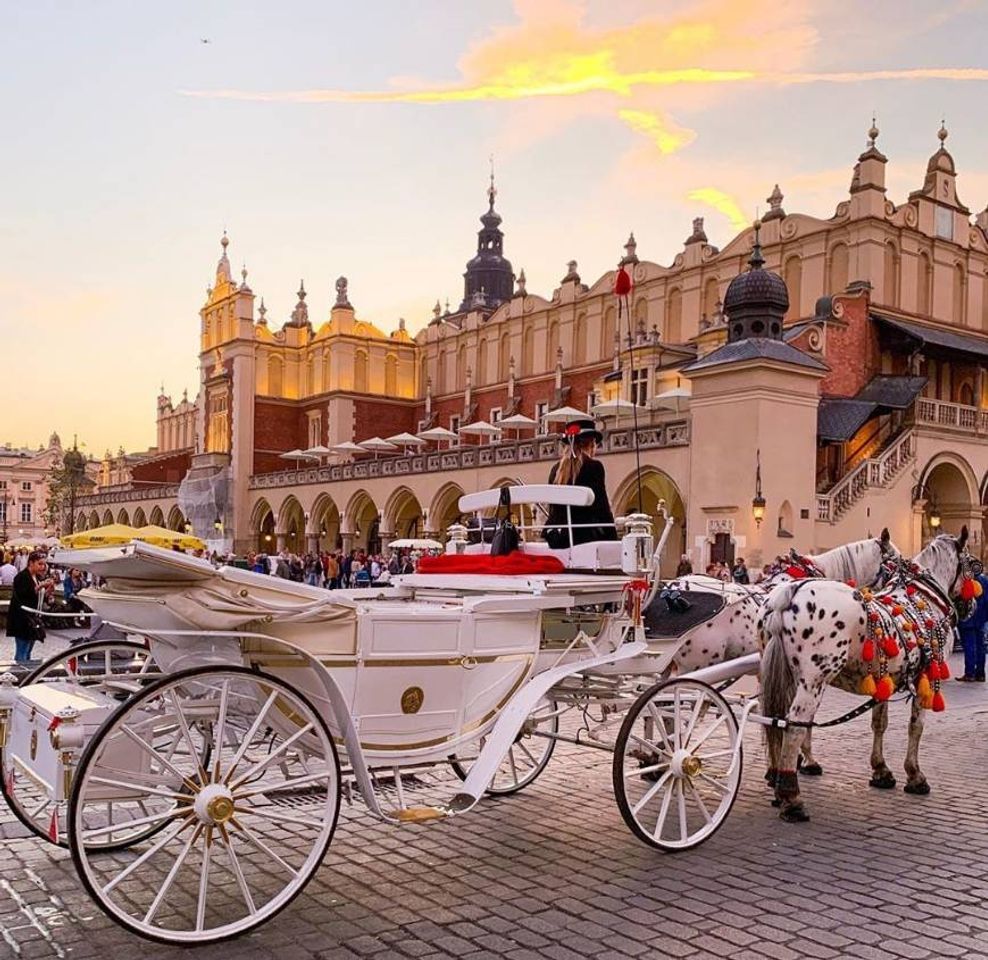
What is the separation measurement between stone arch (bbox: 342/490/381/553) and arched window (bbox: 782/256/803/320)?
16.3 metres

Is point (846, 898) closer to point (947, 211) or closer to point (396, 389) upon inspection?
point (947, 211)

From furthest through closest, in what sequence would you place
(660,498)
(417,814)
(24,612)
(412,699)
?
(660,498)
(24,612)
(412,699)
(417,814)

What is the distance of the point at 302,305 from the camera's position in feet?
179

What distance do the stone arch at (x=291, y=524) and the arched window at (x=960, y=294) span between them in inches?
1009

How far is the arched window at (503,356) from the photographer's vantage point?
143 feet

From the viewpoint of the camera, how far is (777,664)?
6.61 metres

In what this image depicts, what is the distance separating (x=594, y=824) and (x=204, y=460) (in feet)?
152

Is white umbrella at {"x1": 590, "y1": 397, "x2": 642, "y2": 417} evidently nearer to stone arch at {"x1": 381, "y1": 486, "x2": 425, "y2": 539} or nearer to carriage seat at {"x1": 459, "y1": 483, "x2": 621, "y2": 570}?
stone arch at {"x1": 381, "y1": 486, "x2": 425, "y2": 539}

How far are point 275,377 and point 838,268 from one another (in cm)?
2959

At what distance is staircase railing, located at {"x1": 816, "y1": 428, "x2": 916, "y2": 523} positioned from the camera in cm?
2430

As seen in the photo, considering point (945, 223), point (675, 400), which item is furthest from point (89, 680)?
point (945, 223)

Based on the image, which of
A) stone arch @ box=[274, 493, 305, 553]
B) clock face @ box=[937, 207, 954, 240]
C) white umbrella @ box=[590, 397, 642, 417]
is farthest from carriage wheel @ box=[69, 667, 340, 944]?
stone arch @ box=[274, 493, 305, 553]

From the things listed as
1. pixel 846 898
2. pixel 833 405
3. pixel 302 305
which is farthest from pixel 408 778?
pixel 302 305

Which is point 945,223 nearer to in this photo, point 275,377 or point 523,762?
point 523,762
